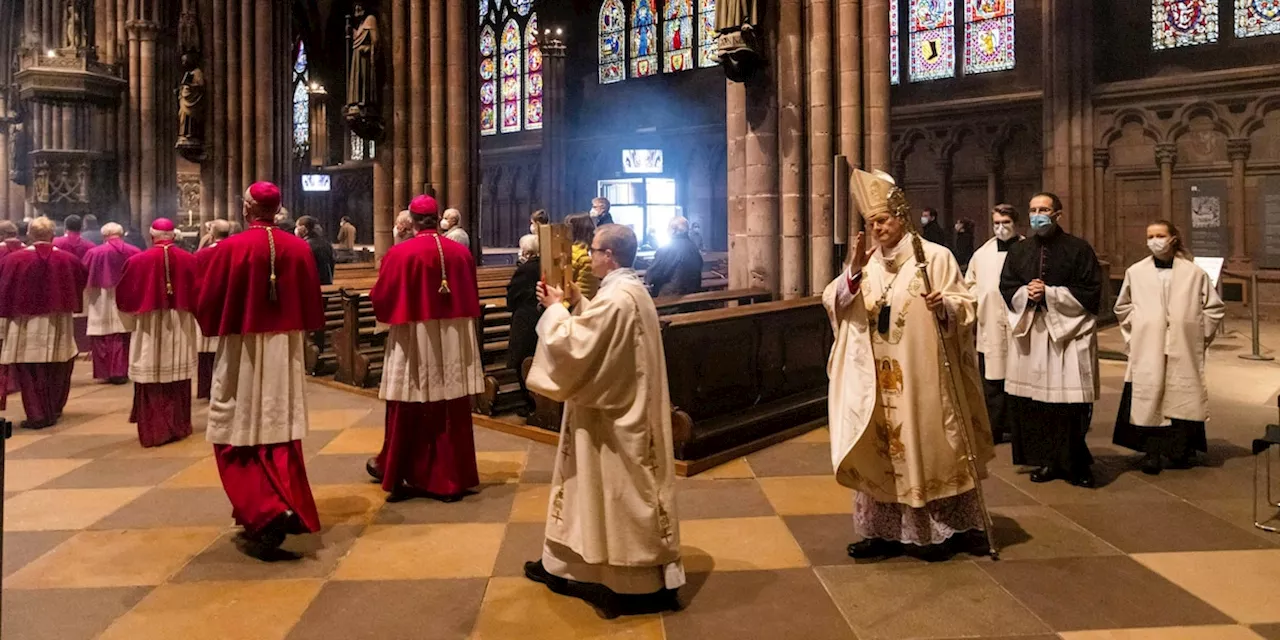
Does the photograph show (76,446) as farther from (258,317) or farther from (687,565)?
(687,565)

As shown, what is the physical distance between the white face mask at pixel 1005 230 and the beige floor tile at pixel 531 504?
3749mm

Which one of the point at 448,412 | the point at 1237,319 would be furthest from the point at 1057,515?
the point at 1237,319

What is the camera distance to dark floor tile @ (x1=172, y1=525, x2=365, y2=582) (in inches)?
176

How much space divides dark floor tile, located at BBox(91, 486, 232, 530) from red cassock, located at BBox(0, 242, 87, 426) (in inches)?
122

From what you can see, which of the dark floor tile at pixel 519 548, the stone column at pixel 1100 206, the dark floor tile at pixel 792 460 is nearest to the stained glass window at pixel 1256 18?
the stone column at pixel 1100 206

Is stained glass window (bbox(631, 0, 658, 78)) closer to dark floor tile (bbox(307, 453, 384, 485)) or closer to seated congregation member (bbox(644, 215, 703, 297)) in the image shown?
seated congregation member (bbox(644, 215, 703, 297))

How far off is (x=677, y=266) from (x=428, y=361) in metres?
5.14

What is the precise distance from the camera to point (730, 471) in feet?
21.2

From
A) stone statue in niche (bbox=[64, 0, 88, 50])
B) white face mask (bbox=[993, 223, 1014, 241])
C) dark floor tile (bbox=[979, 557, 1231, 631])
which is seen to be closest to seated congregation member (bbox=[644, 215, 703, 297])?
white face mask (bbox=[993, 223, 1014, 241])

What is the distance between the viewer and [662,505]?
3844mm

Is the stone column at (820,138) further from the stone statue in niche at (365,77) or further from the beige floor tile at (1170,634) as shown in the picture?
the stone statue in niche at (365,77)

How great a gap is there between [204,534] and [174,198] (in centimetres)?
1720

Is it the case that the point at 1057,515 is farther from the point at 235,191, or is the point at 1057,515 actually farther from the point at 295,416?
the point at 235,191

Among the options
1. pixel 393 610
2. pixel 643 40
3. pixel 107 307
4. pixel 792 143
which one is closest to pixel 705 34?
pixel 643 40
